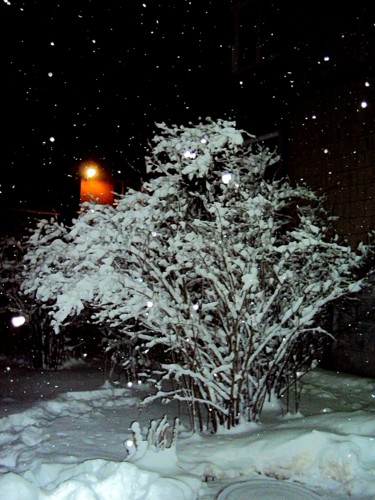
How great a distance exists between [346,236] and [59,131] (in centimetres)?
930

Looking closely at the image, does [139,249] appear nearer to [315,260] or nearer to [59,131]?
[315,260]

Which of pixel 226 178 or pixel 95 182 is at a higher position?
pixel 95 182

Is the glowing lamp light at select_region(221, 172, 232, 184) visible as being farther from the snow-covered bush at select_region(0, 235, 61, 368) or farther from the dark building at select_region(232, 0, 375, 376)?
the snow-covered bush at select_region(0, 235, 61, 368)

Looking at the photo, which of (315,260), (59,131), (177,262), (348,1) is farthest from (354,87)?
(59,131)

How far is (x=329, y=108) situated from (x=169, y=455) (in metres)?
7.49

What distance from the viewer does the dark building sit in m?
8.77

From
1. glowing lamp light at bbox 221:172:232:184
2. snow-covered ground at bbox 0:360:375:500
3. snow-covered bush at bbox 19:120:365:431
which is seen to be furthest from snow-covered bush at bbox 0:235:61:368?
glowing lamp light at bbox 221:172:232:184

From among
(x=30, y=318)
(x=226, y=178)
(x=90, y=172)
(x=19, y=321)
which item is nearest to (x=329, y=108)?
(x=226, y=178)

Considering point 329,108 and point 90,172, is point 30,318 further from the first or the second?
point 329,108

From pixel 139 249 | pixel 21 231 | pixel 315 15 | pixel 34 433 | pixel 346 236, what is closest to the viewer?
pixel 34 433

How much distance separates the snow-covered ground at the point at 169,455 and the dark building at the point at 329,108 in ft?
7.20

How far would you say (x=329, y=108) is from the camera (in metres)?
9.71

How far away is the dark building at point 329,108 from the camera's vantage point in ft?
28.8

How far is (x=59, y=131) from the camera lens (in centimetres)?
1484
